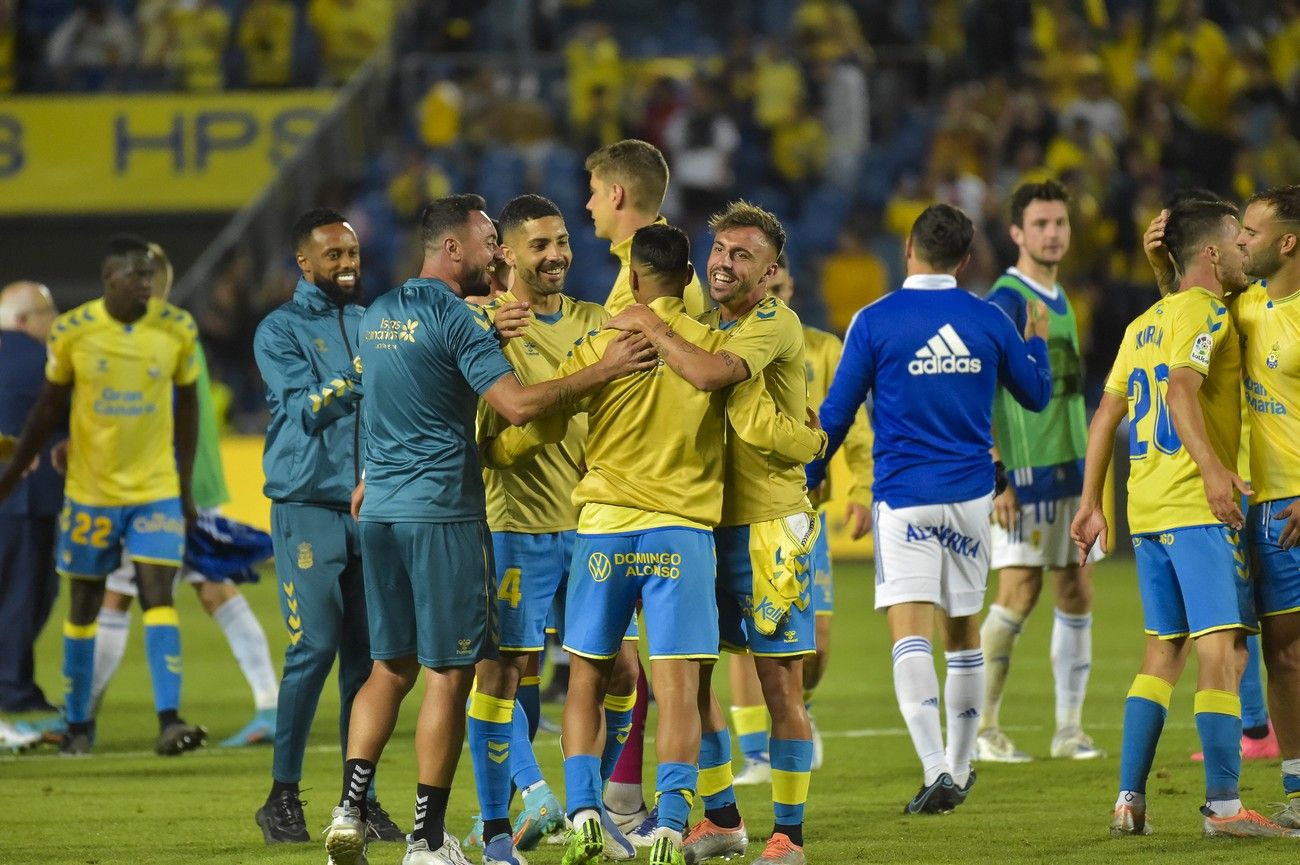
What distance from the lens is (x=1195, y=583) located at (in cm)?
657

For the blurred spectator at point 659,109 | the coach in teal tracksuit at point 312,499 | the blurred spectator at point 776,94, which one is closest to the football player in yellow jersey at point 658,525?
the coach in teal tracksuit at point 312,499

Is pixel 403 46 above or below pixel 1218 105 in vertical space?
above

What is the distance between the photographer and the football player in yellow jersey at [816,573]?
7.89 meters

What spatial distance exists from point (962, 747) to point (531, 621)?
1.99 m

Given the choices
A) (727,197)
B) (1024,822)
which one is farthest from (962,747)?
(727,197)

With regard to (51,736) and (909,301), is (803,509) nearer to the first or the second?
(909,301)

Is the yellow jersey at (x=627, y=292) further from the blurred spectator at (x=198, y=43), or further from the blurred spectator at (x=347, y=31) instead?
the blurred spectator at (x=198, y=43)

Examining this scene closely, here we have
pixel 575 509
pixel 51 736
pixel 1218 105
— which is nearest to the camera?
pixel 575 509

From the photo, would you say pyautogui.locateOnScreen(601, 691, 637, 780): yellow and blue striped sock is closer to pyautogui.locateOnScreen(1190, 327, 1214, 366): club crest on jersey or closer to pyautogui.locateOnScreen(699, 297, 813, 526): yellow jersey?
pyautogui.locateOnScreen(699, 297, 813, 526): yellow jersey

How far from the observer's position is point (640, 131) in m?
21.1

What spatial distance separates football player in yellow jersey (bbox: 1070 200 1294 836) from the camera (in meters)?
6.54

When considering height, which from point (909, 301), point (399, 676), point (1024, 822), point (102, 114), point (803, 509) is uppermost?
point (102, 114)

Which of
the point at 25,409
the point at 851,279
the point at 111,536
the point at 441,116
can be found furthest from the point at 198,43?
the point at 111,536

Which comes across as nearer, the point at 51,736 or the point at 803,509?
the point at 803,509
